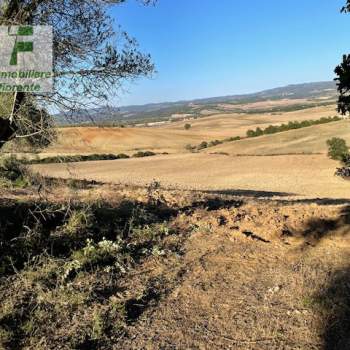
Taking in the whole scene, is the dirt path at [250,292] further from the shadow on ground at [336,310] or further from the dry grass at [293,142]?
the dry grass at [293,142]

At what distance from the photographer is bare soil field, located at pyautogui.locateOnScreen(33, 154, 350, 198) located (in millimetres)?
26833

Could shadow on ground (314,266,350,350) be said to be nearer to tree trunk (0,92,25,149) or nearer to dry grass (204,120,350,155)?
tree trunk (0,92,25,149)

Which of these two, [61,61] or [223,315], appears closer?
[223,315]

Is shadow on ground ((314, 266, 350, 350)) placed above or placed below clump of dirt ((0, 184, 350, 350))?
below

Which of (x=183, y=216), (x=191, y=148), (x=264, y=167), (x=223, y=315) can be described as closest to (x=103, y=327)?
(x=223, y=315)

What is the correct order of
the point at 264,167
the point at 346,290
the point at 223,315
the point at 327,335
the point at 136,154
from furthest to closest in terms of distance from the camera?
the point at 136,154
the point at 264,167
the point at 346,290
the point at 223,315
the point at 327,335

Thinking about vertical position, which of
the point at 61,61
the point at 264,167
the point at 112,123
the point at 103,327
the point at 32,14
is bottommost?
the point at 264,167

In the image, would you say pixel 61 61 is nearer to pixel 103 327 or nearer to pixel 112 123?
pixel 112 123

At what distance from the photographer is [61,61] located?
21.2 feet

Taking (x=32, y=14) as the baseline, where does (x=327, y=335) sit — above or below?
below

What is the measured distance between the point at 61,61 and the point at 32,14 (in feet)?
2.38

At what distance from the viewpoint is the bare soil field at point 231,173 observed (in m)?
26.8

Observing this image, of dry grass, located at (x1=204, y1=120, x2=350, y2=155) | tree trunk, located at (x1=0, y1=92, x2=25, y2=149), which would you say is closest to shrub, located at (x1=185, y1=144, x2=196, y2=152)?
dry grass, located at (x1=204, y1=120, x2=350, y2=155)

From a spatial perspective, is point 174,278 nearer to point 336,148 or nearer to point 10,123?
point 10,123
